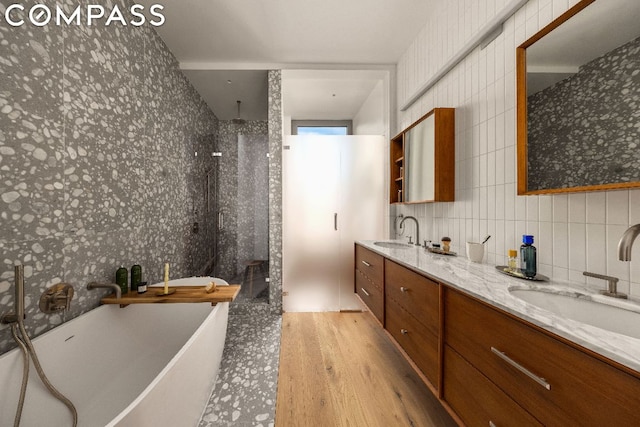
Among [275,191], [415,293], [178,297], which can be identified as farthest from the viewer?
[275,191]

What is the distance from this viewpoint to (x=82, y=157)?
1455 millimetres

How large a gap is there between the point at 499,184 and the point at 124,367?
99.2 inches

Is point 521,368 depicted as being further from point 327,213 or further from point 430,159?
point 327,213

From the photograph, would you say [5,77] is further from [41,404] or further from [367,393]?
[367,393]

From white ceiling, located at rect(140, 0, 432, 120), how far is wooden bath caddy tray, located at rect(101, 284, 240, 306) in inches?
88.9

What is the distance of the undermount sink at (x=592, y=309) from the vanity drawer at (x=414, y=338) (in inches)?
17.7

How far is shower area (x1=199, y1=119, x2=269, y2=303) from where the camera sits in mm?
3363

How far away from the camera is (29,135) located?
1.16 metres

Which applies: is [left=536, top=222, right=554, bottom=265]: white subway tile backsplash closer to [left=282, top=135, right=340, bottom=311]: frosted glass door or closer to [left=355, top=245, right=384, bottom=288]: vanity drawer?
[left=355, top=245, right=384, bottom=288]: vanity drawer

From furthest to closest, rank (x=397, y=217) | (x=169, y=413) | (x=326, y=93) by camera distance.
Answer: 1. (x=326, y=93)
2. (x=397, y=217)
3. (x=169, y=413)

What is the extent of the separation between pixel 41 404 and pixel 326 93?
346 cm

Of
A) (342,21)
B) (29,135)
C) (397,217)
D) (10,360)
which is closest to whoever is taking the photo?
(10,360)

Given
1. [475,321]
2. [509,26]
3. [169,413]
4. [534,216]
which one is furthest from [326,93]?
[169,413]

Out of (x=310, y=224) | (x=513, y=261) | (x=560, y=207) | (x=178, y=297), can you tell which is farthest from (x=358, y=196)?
(x=178, y=297)
